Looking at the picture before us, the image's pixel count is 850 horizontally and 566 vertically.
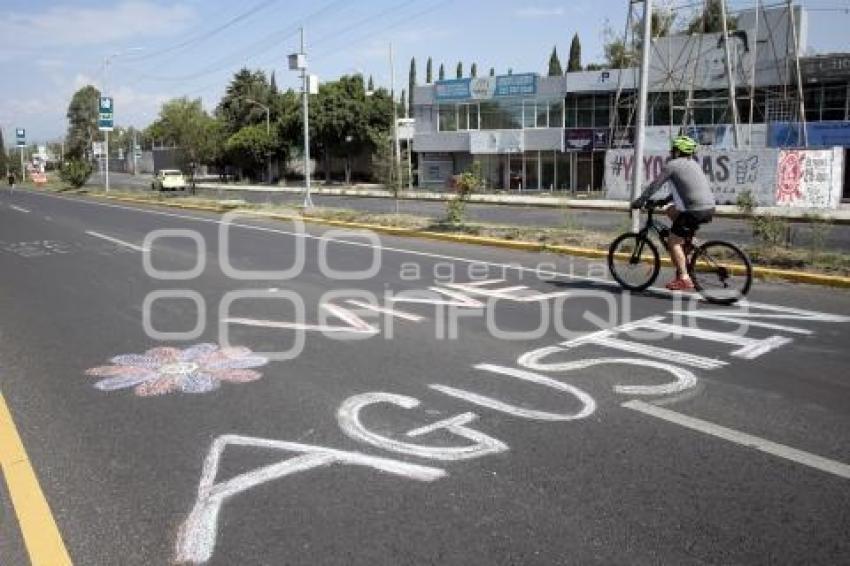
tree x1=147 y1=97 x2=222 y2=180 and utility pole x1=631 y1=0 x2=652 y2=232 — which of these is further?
tree x1=147 y1=97 x2=222 y2=180

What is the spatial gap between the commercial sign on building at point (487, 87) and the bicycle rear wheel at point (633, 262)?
38104 mm

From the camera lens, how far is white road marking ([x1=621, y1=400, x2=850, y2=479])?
4512mm

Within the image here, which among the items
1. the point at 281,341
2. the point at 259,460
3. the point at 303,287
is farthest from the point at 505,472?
the point at 303,287

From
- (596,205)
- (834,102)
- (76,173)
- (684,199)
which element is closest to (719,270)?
(684,199)

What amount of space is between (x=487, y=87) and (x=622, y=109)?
946cm

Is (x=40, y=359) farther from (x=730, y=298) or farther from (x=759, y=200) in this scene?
(x=759, y=200)

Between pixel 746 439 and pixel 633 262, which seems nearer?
pixel 746 439

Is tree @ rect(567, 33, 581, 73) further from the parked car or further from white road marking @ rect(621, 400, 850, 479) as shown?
white road marking @ rect(621, 400, 850, 479)

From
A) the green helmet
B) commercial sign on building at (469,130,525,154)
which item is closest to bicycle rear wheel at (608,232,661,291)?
the green helmet

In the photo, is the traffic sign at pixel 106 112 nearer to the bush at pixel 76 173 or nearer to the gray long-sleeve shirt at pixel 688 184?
the bush at pixel 76 173

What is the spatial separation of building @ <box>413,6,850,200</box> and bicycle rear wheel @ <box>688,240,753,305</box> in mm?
24265

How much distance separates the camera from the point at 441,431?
5.11 metres

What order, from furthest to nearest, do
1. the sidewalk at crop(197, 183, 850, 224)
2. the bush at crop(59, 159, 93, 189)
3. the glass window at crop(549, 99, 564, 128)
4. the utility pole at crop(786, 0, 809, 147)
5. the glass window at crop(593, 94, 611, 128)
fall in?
the bush at crop(59, 159, 93, 189) < the glass window at crop(549, 99, 564, 128) < the glass window at crop(593, 94, 611, 128) < the utility pole at crop(786, 0, 809, 147) < the sidewalk at crop(197, 183, 850, 224)

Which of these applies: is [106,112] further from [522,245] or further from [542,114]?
[522,245]
